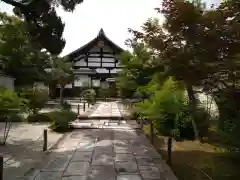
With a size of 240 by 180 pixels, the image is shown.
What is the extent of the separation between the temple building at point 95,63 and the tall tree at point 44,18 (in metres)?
23.6

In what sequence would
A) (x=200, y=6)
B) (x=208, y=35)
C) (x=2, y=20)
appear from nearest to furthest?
(x=208, y=35) < (x=200, y=6) < (x=2, y=20)

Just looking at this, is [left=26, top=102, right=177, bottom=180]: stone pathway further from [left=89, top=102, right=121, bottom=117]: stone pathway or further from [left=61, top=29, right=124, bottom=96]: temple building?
[left=61, top=29, right=124, bottom=96]: temple building

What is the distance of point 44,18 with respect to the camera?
392 inches

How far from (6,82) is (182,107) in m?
13.7

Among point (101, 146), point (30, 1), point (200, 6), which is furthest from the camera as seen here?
point (30, 1)

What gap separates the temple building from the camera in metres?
34.9

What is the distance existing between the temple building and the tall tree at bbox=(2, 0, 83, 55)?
927 inches

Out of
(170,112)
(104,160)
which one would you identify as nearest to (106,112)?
(170,112)

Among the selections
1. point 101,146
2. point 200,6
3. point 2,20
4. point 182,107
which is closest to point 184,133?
point 182,107

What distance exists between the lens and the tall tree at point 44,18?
9125mm

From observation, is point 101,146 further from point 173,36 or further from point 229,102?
point 229,102

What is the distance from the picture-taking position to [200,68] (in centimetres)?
585

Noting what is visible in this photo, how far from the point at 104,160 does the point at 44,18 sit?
5.78 metres

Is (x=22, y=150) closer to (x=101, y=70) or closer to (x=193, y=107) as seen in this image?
(x=193, y=107)
